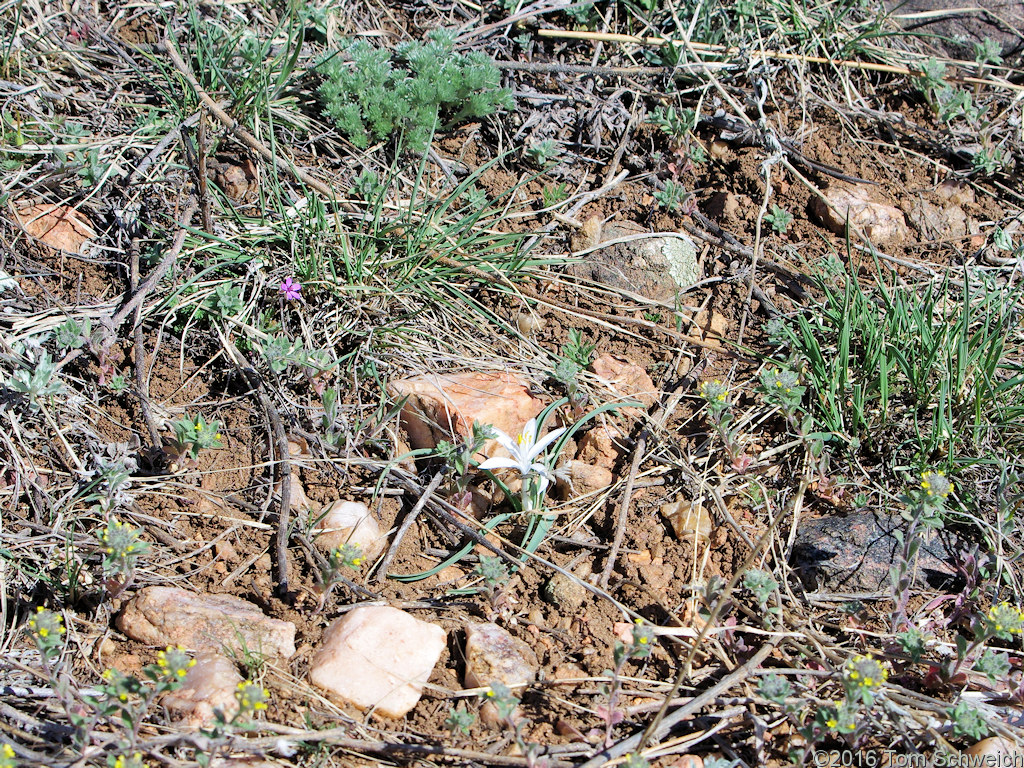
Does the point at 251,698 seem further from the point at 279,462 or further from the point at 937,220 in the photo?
the point at 937,220

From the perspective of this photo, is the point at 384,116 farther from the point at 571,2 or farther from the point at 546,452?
the point at 546,452

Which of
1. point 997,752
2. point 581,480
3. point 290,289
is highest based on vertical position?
point 290,289

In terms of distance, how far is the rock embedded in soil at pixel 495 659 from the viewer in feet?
7.57

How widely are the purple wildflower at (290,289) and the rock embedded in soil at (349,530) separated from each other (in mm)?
820

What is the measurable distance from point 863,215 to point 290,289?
8.24ft

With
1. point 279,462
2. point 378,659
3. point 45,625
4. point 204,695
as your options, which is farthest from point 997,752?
point 45,625

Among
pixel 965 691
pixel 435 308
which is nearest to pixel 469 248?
pixel 435 308

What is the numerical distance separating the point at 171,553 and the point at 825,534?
212 centimetres

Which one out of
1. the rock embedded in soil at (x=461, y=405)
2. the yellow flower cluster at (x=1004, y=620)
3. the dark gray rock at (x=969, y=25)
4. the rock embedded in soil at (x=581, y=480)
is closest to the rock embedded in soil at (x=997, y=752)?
the yellow flower cluster at (x=1004, y=620)

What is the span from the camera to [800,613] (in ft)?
8.41

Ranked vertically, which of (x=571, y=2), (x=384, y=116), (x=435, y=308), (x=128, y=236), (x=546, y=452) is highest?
(x=571, y=2)

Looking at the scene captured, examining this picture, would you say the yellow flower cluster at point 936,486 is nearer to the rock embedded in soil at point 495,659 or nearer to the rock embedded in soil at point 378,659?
the rock embedded in soil at point 495,659

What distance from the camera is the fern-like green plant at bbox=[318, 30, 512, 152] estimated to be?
3543 millimetres

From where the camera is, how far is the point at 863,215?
3.64 meters
